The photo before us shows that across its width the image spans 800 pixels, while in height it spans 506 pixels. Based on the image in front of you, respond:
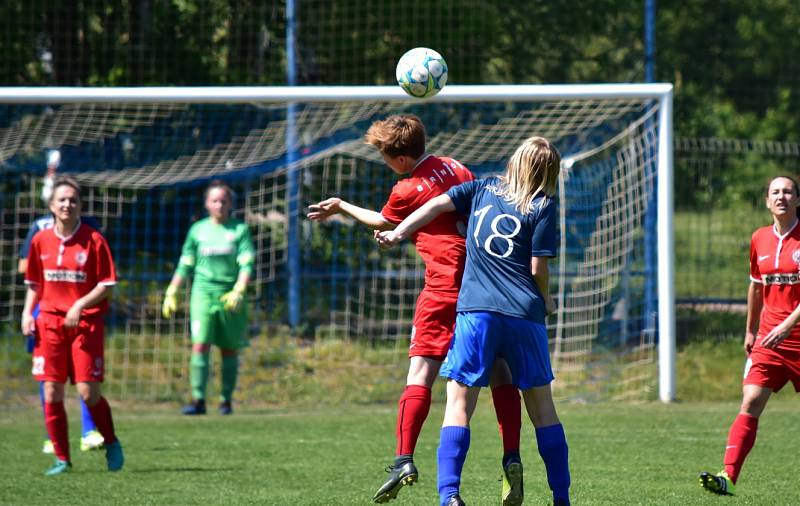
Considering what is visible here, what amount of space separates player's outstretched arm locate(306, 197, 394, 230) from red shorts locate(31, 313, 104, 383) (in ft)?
7.41

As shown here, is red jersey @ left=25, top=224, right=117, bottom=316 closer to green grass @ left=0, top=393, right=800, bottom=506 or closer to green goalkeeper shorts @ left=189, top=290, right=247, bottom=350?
green grass @ left=0, top=393, right=800, bottom=506

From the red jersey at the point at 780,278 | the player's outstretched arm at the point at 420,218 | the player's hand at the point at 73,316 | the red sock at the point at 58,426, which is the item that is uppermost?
the player's outstretched arm at the point at 420,218

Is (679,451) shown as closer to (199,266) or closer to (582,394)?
(582,394)

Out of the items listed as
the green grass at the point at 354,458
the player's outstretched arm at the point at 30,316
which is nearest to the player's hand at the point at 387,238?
the green grass at the point at 354,458

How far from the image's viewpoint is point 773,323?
20.6ft

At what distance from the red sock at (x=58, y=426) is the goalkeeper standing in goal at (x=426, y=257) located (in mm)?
2555

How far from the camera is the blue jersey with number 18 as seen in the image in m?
4.95

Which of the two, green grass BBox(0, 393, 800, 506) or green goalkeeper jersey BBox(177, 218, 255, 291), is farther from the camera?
green goalkeeper jersey BBox(177, 218, 255, 291)

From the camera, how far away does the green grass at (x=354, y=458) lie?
6.15 m

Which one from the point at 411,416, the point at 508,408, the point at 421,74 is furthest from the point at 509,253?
Result: the point at 421,74

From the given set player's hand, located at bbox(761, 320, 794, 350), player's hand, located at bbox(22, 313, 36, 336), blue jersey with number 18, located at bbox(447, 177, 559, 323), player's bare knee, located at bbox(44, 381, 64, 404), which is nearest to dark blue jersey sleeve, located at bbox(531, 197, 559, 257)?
blue jersey with number 18, located at bbox(447, 177, 559, 323)

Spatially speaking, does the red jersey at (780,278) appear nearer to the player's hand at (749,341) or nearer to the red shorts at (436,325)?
the player's hand at (749,341)

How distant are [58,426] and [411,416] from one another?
2748 millimetres

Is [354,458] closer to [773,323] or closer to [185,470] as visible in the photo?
[185,470]
